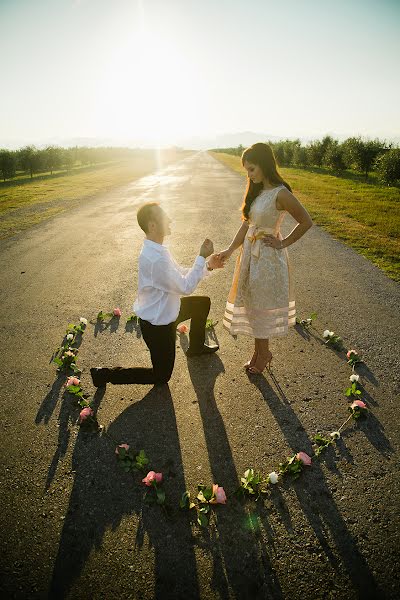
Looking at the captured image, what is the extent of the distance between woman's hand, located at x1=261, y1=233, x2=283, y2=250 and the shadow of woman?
2.34 m

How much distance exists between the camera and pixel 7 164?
3422 centimetres

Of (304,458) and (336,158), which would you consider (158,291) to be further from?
(336,158)

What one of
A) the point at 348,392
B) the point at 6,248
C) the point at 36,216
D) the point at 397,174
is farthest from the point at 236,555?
the point at 397,174

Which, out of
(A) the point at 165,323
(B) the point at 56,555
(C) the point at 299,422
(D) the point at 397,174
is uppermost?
(D) the point at 397,174

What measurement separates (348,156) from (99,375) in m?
35.3

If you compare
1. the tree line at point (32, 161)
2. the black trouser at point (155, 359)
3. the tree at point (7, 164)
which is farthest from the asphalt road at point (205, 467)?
the tree line at point (32, 161)

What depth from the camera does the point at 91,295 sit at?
695cm

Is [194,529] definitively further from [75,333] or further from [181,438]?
[75,333]

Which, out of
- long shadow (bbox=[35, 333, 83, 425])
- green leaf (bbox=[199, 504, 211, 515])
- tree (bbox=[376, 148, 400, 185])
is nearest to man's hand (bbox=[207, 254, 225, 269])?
long shadow (bbox=[35, 333, 83, 425])

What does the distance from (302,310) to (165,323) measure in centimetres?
325

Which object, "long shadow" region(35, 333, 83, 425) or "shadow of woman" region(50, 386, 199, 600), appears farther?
"long shadow" region(35, 333, 83, 425)

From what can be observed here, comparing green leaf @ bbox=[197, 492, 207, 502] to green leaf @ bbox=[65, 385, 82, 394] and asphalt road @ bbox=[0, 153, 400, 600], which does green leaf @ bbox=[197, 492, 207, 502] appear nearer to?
asphalt road @ bbox=[0, 153, 400, 600]

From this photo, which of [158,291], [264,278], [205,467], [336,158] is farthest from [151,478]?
[336,158]

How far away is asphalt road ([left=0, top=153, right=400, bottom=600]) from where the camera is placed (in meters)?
2.42
